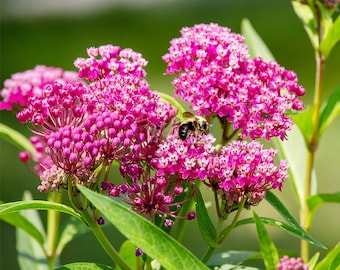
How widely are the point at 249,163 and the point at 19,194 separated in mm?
3636

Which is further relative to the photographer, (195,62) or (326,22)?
(326,22)

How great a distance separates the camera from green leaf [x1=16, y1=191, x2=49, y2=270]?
6.21ft

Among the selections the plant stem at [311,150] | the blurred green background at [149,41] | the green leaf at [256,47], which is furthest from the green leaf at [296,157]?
the blurred green background at [149,41]

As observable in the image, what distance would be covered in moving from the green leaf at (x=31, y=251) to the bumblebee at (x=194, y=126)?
707 millimetres

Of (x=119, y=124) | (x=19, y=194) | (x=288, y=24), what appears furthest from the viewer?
(x=288, y=24)

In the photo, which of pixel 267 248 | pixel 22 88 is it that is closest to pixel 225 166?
pixel 267 248

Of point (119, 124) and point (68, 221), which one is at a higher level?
point (119, 124)

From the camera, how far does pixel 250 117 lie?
1.25 metres

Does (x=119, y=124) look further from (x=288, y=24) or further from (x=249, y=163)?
(x=288, y=24)

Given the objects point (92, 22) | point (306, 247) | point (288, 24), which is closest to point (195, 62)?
point (306, 247)

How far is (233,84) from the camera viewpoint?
125 centimetres

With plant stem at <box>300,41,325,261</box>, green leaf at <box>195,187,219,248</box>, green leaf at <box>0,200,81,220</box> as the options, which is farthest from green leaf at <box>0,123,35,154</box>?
plant stem at <box>300,41,325,261</box>

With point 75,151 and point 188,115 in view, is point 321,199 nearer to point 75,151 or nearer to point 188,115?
point 188,115

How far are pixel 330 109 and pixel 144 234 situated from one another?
2.57 feet
